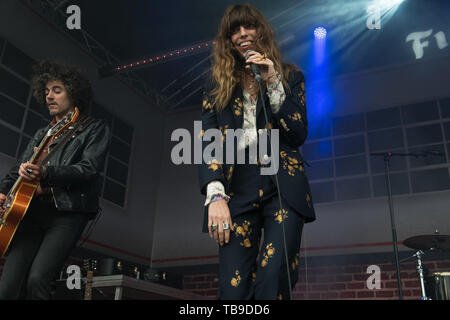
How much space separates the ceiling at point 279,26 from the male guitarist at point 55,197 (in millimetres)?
3217

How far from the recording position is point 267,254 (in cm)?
133

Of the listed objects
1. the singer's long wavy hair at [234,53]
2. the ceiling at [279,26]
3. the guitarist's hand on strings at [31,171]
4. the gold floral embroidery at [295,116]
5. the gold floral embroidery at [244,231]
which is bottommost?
the gold floral embroidery at [244,231]

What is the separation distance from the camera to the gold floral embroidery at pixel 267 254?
1.32 m

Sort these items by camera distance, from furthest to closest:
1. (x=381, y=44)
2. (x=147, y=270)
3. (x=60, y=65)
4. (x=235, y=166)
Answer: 1. (x=381, y=44)
2. (x=147, y=270)
3. (x=60, y=65)
4. (x=235, y=166)

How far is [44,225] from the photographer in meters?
1.94

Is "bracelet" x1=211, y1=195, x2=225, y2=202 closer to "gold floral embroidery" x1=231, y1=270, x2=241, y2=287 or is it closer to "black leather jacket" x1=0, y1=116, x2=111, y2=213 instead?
"gold floral embroidery" x1=231, y1=270, x2=241, y2=287

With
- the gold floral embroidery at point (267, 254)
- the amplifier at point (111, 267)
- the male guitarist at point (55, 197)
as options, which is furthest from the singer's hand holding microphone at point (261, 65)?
the amplifier at point (111, 267)

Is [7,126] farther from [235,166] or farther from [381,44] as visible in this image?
[381,44]

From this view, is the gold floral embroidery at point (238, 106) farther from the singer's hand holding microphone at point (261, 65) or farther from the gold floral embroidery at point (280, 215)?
the gold floral embroidery at point (280, 215)

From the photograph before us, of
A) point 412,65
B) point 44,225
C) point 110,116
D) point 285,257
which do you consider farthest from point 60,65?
point 412,65

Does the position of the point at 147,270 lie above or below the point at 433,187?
below

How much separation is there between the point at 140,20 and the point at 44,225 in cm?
403

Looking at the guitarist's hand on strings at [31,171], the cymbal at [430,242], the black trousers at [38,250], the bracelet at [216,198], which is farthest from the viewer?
the cymbal at [430,242]

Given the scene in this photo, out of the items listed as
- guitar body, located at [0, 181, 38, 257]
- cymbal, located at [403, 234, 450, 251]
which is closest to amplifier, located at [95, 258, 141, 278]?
cymbal, located at [403, 234, 450, 251]
